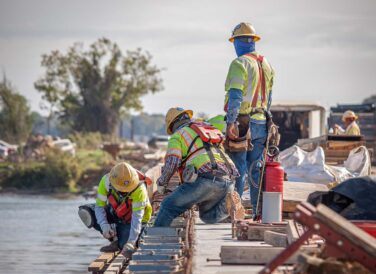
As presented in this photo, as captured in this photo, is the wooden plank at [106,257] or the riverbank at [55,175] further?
the riverbank at [55,175]

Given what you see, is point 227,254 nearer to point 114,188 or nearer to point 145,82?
point 114,188

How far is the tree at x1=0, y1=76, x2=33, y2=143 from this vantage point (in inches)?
3777

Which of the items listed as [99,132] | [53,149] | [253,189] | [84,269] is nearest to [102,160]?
[53,149]

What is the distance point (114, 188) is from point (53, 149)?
63.4 m

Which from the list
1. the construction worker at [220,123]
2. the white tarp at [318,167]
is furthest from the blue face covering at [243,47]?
the white tarp at [318,167]

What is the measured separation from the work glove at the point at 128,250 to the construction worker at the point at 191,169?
1.21ft

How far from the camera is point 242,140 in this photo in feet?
48.9

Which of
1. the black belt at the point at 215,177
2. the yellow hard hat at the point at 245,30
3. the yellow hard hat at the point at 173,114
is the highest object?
the yellow hard hat at the point at 245,30

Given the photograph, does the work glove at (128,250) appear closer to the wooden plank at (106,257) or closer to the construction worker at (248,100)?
the wooden plank at (106,257)

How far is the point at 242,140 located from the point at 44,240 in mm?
22491

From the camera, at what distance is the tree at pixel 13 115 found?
9594 cm

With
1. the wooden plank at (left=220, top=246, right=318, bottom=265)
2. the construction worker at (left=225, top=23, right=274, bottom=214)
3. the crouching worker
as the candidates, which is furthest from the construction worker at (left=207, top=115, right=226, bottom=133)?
the wooden plank at (left=220, top=246, right=318, bottom=265)

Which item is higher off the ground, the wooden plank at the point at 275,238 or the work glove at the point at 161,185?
the work glove at the point at 161,185

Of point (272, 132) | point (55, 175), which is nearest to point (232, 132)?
point (272, 132)
